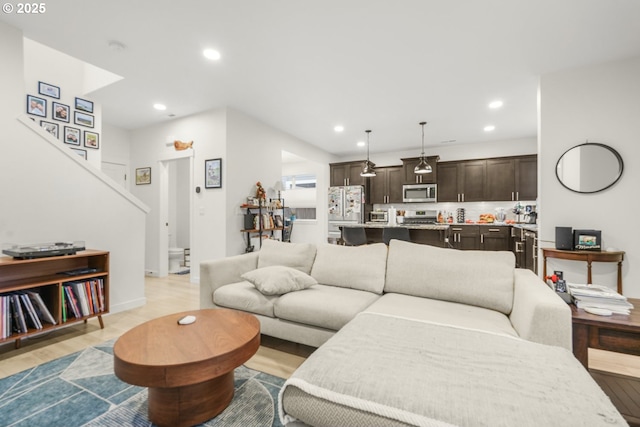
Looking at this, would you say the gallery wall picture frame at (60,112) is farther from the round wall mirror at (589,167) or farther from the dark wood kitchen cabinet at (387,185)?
the round wall mirror at (589,167)

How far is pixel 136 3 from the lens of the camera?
2.21m

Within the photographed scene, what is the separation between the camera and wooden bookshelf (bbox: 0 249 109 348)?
88.8 inches

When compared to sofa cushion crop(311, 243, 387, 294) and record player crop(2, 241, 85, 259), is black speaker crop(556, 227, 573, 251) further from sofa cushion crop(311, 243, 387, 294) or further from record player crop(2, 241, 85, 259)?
record player crop(2, 241, 85, 259)

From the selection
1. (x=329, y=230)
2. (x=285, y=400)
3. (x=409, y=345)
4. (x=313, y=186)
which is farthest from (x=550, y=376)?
(x=313, y=186)

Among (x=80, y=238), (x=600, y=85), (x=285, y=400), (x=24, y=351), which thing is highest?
(x=600, y=85)

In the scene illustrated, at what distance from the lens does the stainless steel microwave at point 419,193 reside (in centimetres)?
658

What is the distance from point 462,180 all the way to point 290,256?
5243 mm

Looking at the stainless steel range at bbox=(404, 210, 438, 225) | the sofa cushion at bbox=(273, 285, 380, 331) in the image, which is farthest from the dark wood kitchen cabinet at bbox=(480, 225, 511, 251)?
the sofa cushion at bbox=(273, 285, 380, 331)

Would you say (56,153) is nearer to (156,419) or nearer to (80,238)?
(80,238)

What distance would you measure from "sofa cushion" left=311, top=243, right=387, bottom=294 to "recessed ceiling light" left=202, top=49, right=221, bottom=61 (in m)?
2.33

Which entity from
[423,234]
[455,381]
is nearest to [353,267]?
[455,381]

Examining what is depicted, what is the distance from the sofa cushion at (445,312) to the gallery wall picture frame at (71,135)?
4.65 m

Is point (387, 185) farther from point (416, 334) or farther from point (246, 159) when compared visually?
point (416, 334)

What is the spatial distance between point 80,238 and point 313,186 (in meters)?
Result: 6.02
